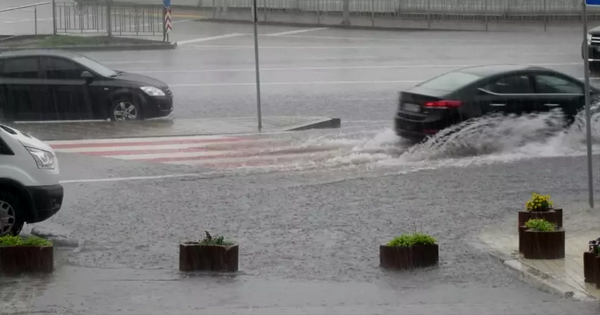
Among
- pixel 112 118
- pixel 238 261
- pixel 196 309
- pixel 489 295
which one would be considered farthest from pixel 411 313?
pixel 112 118

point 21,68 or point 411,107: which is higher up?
point 21,68

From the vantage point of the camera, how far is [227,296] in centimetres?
995

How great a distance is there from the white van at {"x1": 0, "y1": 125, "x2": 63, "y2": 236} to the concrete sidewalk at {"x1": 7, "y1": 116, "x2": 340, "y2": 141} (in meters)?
7.62

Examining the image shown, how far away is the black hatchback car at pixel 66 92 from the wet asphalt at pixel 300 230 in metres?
1.52

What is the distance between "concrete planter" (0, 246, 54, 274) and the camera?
10.8 meters

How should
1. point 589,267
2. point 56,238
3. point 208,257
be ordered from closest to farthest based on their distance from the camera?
1. point 589,267
2. point 208,257
3. point 56,238

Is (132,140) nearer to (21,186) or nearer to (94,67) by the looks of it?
(94,67)

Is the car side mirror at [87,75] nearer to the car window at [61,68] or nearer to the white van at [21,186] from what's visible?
the car window at [61,68]

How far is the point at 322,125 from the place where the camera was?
2169cm

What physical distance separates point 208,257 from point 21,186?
7.70ft

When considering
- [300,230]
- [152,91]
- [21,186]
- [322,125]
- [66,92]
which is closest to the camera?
[21,186]

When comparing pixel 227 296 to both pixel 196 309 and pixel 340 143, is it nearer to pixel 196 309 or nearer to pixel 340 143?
pixel 196 309

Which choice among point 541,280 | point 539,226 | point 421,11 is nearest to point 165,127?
point 539,226

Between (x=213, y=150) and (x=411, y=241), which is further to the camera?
(x=213, y=150)
